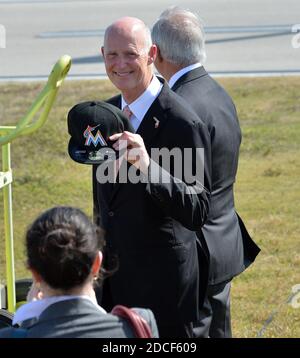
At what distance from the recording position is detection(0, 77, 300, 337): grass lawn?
6.12 meters

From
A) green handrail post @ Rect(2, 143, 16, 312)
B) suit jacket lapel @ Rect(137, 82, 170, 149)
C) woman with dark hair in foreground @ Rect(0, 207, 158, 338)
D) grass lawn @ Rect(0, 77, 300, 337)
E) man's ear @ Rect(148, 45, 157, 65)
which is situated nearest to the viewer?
woman with dark hair in foreground @ Rect(0, 207, 158, 338)

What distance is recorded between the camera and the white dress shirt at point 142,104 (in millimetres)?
3643

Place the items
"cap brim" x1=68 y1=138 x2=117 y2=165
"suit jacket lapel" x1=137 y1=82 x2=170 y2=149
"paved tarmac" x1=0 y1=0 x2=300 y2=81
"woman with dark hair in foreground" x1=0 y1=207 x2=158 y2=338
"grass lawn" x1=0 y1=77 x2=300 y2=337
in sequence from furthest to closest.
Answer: "paved tarmac" x1=0 y1=0 x2=300 y2=81
"grass lawn" x1=0 y1=77 x2=300 y2=337
"suit jacket lapel" x1=137 y1=82 x2=170 y2=149
"cap brim" x1=68 y1=138 x2=117 y2=165
"woman with dark hair in foreground" x1=0 y1=207 x2=158 y2=338

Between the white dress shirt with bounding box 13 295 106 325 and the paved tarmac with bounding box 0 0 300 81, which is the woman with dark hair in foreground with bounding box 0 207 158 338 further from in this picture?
the paved tarmac with bounding box 0 0 300 81

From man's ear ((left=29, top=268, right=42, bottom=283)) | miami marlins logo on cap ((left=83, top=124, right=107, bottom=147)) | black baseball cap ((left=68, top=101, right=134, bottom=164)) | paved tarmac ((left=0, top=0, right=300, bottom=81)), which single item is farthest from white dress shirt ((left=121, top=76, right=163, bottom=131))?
paved tarmac ((left=0, top=0, right=300, bottom=81))

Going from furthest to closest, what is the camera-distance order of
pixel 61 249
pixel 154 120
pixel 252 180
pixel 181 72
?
pixel 252 180 < pixel 181 72 < pixel 154 120 < pixel 61 249

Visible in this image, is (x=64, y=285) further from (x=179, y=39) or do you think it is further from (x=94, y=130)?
(x=179, y=39)

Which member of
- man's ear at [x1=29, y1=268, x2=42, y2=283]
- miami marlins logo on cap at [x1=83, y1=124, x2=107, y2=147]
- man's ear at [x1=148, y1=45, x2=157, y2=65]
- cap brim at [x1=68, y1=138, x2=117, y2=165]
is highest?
man's ear at [x1=148, y1=45, x2=157, y2=65]

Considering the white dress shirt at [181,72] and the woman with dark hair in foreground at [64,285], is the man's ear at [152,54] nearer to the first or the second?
the white dress shirt at [181,72]

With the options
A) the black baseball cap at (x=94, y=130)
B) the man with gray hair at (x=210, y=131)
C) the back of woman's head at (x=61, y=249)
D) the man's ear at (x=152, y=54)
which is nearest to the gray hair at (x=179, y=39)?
the man with gray hair at (x=210, y=131)

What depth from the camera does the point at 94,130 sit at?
10.7 ft

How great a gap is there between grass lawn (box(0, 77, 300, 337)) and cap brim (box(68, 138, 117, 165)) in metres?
2.50

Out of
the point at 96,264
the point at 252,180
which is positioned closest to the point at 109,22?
the point at 252,180

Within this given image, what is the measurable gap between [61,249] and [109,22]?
46.3 feet
